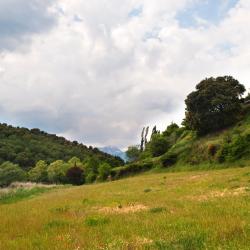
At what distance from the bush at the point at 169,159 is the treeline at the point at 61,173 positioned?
1636cm

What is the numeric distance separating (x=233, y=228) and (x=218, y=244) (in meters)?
1.95

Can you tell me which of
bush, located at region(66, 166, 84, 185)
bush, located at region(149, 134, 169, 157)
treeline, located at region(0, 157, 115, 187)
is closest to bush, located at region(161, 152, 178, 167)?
bush, located at region(149, 134, 169, 157)

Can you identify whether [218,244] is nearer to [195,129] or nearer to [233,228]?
[233,228]

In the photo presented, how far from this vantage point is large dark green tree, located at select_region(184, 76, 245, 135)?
80.9 m

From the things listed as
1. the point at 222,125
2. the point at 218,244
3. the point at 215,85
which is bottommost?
the point at 218,244

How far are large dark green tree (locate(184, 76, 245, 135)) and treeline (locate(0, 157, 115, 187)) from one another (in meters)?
24.3

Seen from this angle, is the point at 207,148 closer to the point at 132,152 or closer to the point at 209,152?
the point at 209,152

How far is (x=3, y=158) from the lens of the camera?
6540 inches

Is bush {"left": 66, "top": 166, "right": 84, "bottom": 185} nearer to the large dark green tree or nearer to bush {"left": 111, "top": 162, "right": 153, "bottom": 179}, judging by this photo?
bush {"left": 111, "top": 162, "right": 153, "bottom": 179}

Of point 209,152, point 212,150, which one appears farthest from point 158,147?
point 212,150

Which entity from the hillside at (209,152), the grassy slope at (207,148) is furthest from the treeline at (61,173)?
the grassy slope at (207,148)

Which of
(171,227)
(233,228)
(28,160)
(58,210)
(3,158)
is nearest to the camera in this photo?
(233,228)

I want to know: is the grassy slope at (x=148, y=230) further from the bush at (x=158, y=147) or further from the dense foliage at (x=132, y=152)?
the dense foliage at (x=132, y=152)

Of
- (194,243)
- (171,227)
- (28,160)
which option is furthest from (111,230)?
(28,160)
